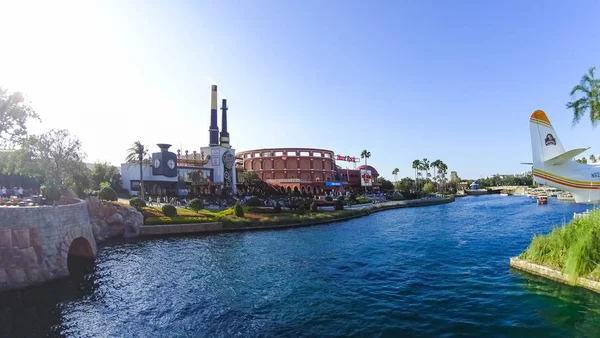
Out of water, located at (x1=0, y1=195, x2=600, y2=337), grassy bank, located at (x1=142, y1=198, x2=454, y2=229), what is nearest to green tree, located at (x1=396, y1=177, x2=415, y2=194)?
grassy bank, located at (x1=142, y1=198, x2=454, y2=229)

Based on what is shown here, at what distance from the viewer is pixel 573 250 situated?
60.5 ft

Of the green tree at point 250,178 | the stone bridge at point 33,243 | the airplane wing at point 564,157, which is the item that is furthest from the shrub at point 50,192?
the green tree at point 250,178

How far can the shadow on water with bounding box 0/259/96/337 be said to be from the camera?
15336 mm

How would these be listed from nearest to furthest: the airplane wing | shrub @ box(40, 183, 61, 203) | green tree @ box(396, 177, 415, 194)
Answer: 1. the airplane wing
2. shrub @ box(40, 183, 61, 203)
3. green tree @ box(396, 177, 415, 194)

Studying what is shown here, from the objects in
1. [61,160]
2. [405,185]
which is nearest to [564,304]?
[61,160]

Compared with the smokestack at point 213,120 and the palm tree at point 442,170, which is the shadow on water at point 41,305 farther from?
the palm tree at point 442,170

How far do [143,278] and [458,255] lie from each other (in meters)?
26.5

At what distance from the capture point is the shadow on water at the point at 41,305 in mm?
15336

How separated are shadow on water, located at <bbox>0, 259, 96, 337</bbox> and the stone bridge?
0.77 m

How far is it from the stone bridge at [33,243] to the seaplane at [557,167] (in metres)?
33.6

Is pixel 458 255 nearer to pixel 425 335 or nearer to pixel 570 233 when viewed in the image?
pixel 570 233

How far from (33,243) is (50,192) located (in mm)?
9026

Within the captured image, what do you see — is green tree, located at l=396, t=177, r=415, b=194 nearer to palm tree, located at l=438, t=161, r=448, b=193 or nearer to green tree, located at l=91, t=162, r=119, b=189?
palm tree, located at l=438, t=161, r=448, b=193

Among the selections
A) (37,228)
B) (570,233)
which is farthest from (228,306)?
(570,233)
